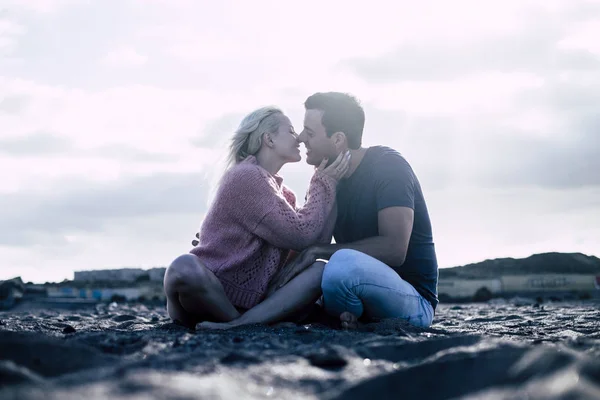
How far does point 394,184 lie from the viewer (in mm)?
4398

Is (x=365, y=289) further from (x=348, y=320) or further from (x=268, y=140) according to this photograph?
(x=268, y=140)

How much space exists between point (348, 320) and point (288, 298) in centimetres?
41

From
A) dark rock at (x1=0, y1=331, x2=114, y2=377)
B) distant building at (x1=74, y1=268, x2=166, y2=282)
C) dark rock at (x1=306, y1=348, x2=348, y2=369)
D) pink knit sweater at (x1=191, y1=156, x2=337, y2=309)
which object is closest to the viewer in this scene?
dark rock at (x1=0, y1=331, x2=114, y2=377)

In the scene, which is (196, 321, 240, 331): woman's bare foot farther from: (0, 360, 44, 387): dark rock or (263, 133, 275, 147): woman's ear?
(0, 360, 44, 387): dark rock

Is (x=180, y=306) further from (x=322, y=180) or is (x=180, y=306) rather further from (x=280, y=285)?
(x=322, y=180)

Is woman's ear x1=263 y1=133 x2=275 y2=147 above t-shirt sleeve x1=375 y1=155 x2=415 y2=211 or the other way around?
above

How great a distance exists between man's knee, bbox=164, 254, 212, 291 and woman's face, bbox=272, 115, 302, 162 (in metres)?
0.98

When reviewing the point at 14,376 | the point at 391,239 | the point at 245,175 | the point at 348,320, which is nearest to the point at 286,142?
the point at 245,175

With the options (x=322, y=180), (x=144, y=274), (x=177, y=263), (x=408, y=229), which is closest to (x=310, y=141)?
(x=322, y=180)

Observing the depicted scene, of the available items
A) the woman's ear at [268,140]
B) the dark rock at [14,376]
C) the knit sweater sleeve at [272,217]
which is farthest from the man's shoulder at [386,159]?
the dark rock at [14,376]

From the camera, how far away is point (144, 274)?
2431 centimetres

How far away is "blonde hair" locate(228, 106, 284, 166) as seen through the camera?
15.4ft

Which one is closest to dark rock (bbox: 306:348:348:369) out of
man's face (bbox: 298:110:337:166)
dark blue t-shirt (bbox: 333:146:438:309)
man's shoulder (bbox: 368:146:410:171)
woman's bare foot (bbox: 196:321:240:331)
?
woman's bare foot (bbox: 196:321:240:331)

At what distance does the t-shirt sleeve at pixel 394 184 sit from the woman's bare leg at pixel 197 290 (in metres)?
1.15
